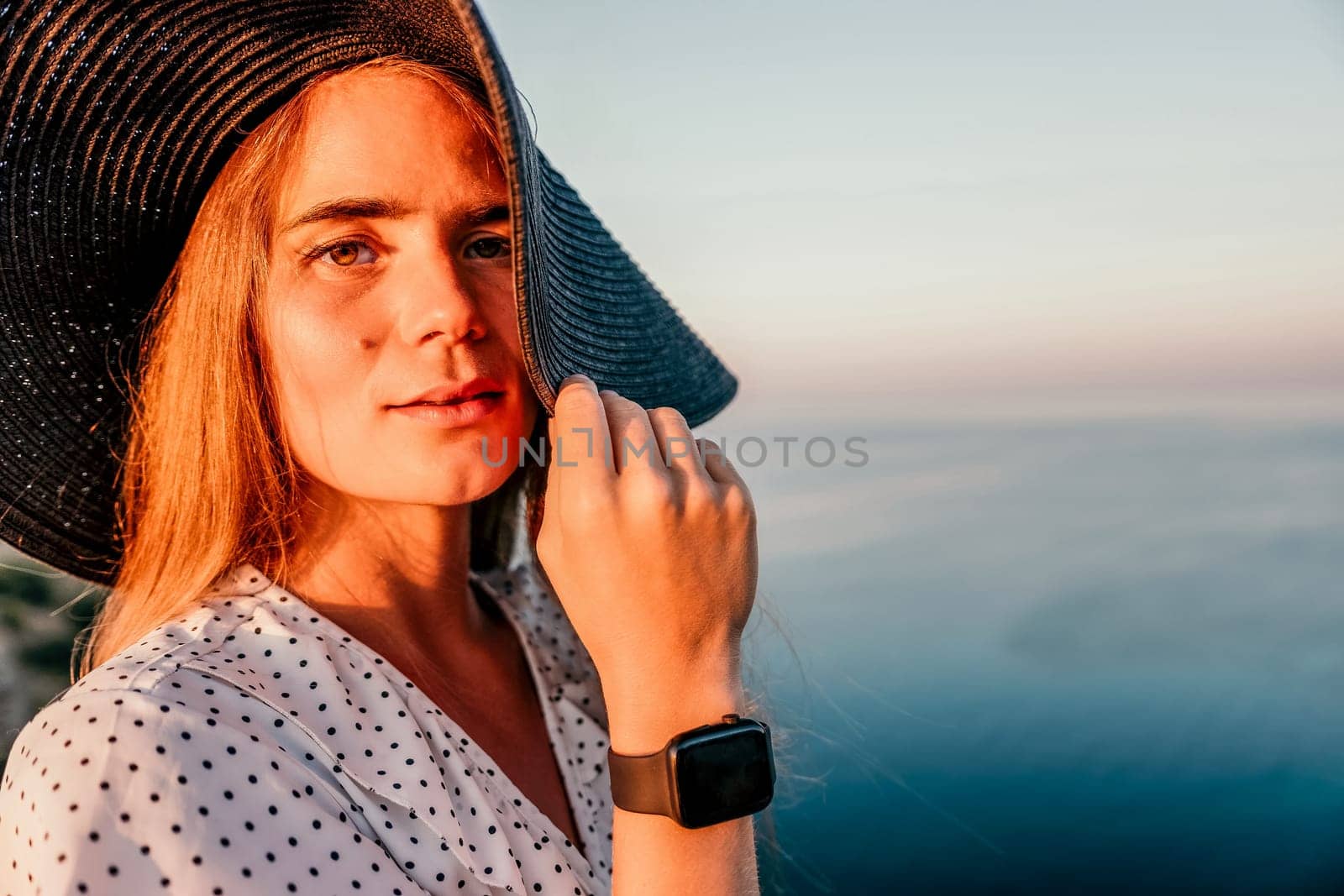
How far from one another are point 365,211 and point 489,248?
0.69 ft

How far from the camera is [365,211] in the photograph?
152 centimetres

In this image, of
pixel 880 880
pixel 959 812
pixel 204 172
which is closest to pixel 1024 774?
pixel 959 812

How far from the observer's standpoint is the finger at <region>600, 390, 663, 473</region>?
145 centimetres

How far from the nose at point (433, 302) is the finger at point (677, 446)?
1.11ft

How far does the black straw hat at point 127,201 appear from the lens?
153 centimetres

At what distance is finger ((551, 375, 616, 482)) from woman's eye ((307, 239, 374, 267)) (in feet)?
1.29

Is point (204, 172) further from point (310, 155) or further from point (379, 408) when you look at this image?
point (379, 408)

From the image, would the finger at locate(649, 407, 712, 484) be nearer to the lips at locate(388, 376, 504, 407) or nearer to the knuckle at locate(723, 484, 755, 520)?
the knuckle at locate(723, 484, 755, 520)

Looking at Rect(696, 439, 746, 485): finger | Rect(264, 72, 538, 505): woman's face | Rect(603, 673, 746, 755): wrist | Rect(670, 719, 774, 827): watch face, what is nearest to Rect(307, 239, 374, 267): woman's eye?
Rect(264, 72, 538, 505): woman's face

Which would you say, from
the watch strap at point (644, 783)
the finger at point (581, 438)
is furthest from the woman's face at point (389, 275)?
the watch strap at point (644, 783)

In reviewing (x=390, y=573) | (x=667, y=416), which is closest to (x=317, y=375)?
(x=390, y=573)

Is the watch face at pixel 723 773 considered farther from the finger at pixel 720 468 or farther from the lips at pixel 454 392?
the lips at pixel 454 392

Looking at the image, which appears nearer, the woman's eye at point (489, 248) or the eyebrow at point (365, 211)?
the eyebrow at point (365, 211)

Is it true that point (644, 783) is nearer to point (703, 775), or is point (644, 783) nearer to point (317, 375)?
point (703, 775)
